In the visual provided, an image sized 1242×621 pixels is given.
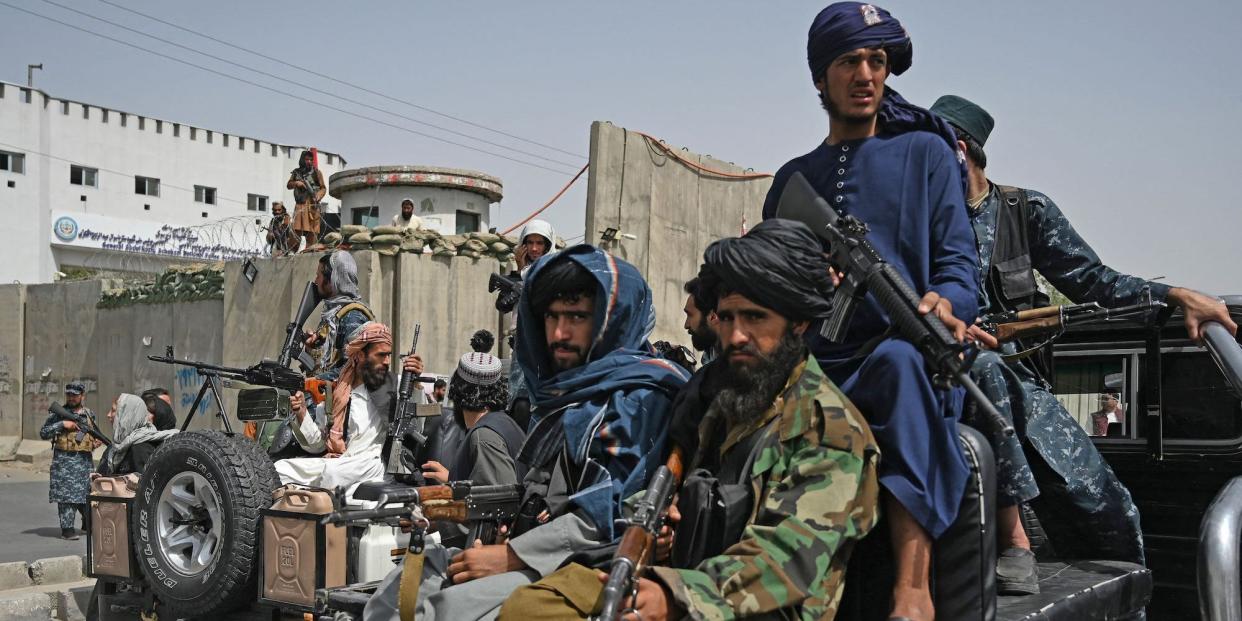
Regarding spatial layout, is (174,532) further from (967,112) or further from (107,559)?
(967,112)

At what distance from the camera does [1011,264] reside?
146 inches

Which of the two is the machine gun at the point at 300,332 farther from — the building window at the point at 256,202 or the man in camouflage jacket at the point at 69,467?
the building window at the point at 256,202

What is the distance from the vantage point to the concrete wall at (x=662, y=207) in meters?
9.09

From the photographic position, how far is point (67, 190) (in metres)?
39.3

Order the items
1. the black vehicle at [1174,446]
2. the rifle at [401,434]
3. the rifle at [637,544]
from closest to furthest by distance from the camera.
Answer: the rifle at [637,544]
the black vehicle at [1174,446]
the rifle at [401,434]

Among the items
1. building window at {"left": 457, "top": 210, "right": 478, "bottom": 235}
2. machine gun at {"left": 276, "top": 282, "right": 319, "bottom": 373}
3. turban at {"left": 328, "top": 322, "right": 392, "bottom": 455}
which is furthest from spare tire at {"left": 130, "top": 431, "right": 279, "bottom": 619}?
building window at {"left": 457, "top": 210, "right": 478, "bottom": 235}

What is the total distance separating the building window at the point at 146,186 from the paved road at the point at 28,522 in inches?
1050

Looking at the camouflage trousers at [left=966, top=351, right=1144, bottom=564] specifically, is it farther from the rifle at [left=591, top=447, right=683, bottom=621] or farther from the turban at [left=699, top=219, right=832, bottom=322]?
the rifle at [left=591, top=447, right=683, bottom=621]

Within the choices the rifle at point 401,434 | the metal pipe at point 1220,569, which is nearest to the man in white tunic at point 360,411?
the rifle at point 401,434

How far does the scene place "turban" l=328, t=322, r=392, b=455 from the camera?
593cm

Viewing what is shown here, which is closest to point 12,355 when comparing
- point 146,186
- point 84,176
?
point 84,176

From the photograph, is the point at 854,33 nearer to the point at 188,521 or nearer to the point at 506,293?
the point at 188,521

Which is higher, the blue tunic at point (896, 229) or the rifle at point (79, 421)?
the blue tunic at point (896, 229)

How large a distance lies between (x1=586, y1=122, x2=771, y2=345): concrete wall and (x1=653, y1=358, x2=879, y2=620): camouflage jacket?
669cm
